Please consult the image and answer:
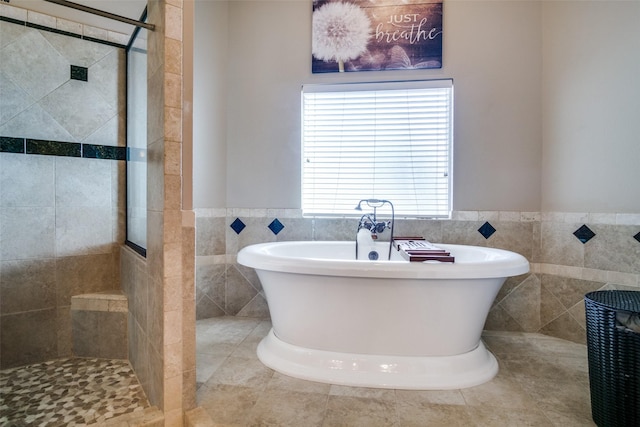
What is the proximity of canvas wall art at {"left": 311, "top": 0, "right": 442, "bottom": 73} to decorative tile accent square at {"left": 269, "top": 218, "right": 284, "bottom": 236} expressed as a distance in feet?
4.13

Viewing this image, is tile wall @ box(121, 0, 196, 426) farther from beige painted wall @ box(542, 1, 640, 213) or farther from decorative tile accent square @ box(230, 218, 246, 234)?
beige painted wall @ box(542, 1, 640, 213)

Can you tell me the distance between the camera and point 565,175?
2.20 m

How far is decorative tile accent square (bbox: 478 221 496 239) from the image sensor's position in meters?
2.39

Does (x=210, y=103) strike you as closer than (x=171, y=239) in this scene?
No

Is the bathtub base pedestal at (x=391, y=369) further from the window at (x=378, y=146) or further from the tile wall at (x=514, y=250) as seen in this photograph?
the window at (x=378, y=146)

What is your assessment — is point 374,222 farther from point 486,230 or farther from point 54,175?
point 54,175

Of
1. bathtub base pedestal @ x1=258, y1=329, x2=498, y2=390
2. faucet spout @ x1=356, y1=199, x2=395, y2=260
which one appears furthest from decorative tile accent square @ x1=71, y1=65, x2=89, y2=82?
bathtub base pedestal @ x1=258, y1=329, x2=498, y2=390

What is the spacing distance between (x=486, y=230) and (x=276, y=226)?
1633 millimetres

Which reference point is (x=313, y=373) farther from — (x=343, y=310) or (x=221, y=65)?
(x=221, y=65)

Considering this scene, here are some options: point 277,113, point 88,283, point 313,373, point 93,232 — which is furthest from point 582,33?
point 88,283

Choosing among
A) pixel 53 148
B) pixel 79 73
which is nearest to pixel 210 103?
pixel 79 73

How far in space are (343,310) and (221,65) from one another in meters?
2.17

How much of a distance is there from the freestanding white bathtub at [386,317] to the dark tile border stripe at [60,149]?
1.21 m

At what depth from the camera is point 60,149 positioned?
1.96 meters
